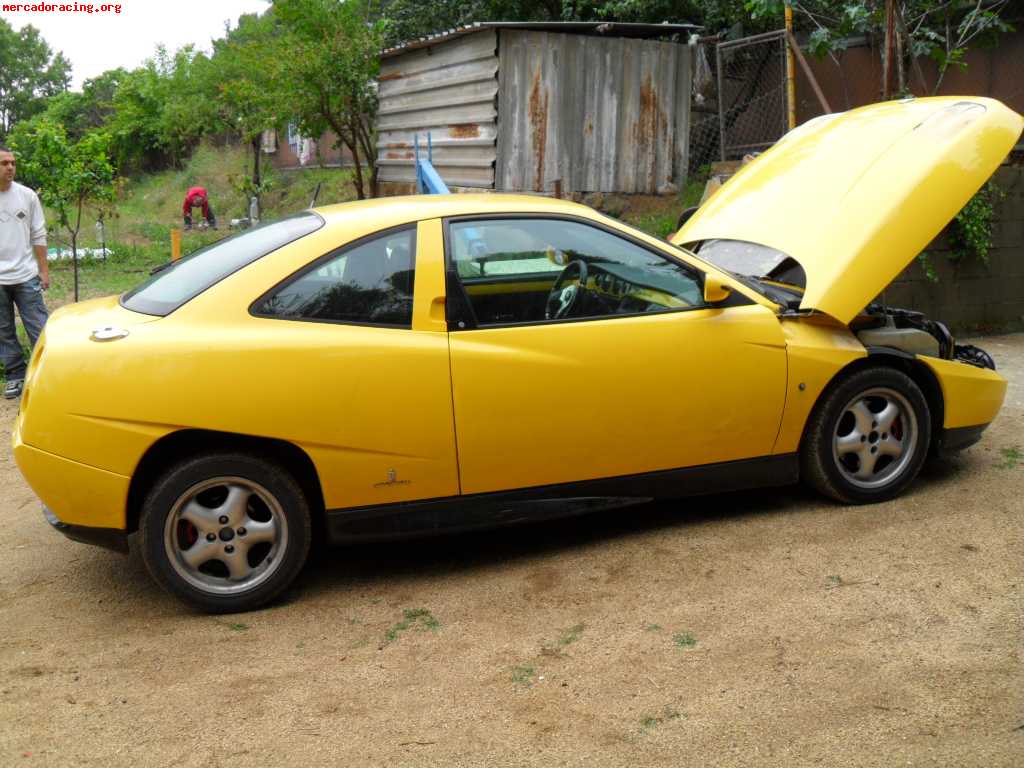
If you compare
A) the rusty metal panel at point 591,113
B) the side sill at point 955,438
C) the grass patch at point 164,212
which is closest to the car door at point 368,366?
the side sill at point 955,438

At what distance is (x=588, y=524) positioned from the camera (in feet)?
17.0

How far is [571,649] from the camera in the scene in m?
3.84

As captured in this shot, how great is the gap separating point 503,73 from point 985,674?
1124 centimetres

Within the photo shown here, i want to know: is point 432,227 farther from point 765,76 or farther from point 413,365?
point 765,76

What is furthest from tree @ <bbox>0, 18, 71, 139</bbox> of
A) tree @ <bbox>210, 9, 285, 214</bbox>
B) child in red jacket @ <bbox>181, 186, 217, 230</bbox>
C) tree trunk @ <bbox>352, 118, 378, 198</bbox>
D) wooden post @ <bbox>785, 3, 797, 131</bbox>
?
wooden post @ <bbox>785, 3, 797, 131</bbox>

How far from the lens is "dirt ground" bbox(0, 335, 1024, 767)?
3219 mm

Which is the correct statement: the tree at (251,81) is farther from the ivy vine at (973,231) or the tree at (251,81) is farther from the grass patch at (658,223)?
the ivy vine at (973,231)

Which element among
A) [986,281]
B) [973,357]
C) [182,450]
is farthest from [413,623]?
[986,281]

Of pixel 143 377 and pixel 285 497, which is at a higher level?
pixel 143 377

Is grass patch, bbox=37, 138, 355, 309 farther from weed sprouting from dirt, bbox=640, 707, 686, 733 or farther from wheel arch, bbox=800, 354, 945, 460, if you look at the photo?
weed sprouting from dirt, bbox=640, 707, 686, 733

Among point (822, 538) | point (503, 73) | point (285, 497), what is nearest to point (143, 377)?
point (285, 497)

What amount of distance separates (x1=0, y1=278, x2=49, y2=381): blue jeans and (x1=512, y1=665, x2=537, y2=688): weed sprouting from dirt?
5756 millimetres

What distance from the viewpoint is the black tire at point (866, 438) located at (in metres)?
5.05

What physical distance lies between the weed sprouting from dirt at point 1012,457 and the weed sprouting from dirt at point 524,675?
3409mm
